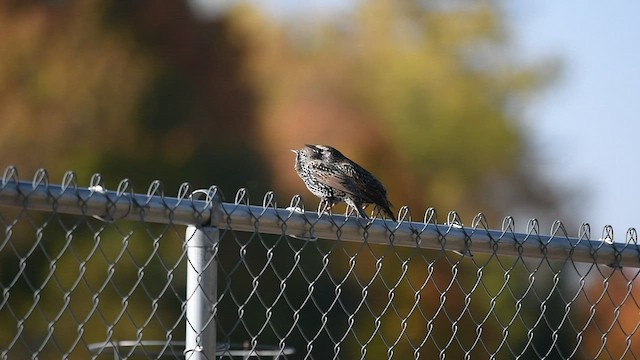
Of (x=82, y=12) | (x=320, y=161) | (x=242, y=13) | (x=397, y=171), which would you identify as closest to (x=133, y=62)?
(x=82, y=12)

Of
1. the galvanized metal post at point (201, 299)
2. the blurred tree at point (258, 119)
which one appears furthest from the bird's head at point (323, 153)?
the blurred tree at point (258, 119)

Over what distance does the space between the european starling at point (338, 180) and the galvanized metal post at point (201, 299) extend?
147cm

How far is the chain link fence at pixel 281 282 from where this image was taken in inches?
109

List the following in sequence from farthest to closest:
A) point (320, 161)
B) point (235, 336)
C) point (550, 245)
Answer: point (235, 336) → point (320, 161) → point (550, 245)

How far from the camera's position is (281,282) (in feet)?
10.2

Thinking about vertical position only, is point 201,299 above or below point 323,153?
above

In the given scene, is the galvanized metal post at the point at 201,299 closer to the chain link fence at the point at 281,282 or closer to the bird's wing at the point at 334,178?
the chain link fence at the point at 281,282

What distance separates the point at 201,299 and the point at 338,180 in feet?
6.00

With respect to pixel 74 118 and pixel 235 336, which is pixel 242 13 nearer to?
pixel 74 118

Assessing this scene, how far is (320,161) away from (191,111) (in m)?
14.2

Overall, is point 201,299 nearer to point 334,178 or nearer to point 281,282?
point 281,282

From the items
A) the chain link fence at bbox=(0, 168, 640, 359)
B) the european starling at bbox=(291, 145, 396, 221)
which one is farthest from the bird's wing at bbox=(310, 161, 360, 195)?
the chain link fence at bbox=(0, 168, 640, 359)

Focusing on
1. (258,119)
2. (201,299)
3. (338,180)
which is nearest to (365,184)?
(338,180)

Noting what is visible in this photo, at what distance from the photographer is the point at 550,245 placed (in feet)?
11.2
